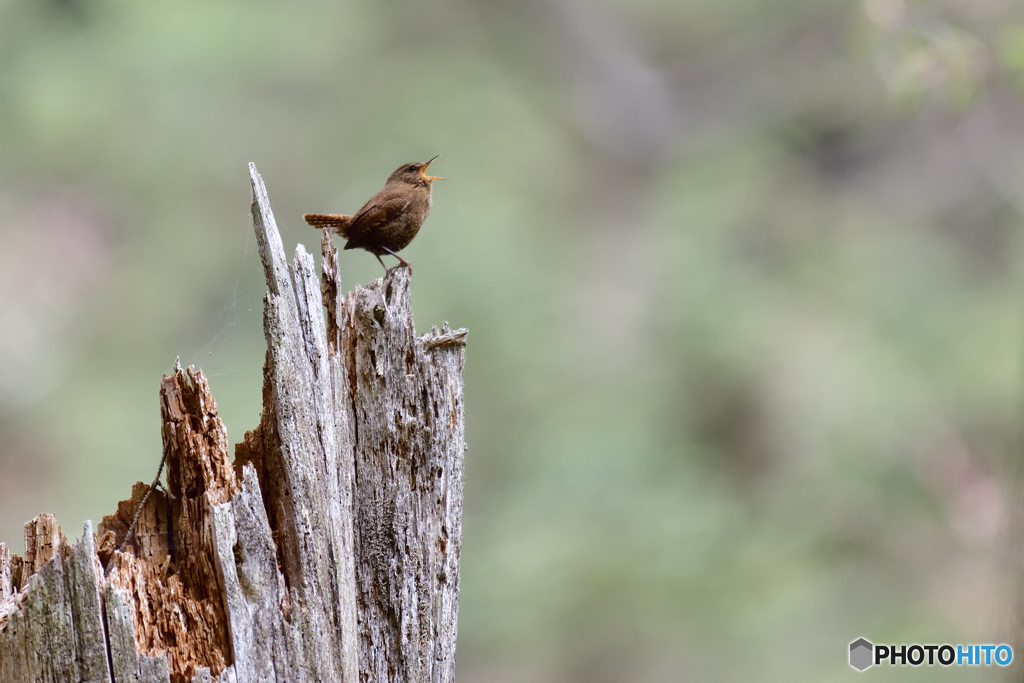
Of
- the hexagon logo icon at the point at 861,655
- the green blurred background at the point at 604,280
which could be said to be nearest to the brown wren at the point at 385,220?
the hexagon logo icon at the point at 861,655

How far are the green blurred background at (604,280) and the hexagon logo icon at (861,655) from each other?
45.1 inches

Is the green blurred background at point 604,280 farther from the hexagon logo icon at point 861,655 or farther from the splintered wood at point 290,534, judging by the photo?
the splintered wood at point 290,534

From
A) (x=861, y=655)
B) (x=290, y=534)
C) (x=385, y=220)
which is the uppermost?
(x=385, y=220)

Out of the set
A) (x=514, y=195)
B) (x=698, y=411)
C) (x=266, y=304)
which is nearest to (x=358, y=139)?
(x=514, y=195)

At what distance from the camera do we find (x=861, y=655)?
5086mm

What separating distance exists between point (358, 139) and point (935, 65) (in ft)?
21.1

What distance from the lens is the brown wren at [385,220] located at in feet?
7.52

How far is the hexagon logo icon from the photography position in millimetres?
4879

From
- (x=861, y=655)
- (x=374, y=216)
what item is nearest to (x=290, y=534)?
(x=374, y=216)

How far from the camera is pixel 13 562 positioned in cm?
165

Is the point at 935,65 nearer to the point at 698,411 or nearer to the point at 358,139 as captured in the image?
the point at 698,411

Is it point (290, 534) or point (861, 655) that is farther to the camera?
point (861, 655)

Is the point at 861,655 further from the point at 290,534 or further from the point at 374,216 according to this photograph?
the point at 290,534

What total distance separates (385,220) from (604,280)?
8.10m
